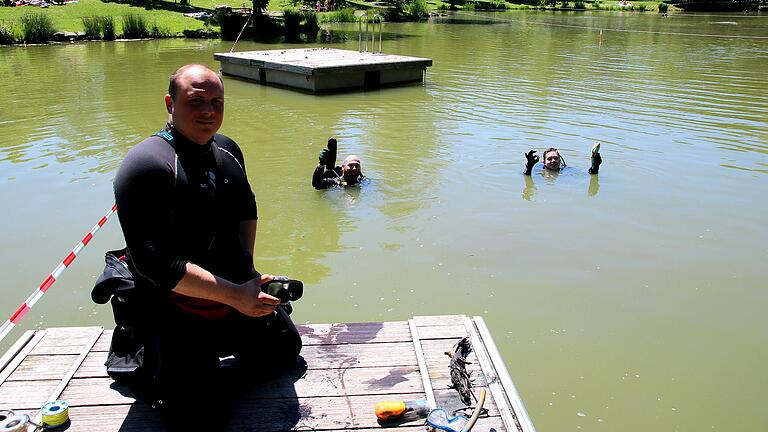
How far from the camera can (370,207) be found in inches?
319

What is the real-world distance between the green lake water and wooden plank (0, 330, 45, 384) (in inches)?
62.4

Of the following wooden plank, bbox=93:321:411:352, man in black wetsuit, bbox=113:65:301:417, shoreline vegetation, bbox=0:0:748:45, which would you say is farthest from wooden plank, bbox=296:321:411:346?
shoreline vegetation, bbox=0:0:748:45

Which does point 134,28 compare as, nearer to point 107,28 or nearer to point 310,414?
point 107,28

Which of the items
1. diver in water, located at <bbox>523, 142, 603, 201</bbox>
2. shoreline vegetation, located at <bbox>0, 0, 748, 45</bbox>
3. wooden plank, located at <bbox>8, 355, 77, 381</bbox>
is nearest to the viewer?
wooden plank, located at <bbox>8, 355, 77, 381</bbox>

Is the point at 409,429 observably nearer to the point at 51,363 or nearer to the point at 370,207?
the point at 51,363

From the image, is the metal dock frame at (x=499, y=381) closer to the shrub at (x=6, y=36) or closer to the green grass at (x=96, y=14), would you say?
the shrub at (x=6, y=36)

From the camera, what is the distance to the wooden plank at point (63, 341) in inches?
144

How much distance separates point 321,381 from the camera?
11.2 ft

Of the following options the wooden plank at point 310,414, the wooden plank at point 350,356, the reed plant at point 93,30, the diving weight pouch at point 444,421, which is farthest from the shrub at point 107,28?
the diving weight pouch at point 444,421

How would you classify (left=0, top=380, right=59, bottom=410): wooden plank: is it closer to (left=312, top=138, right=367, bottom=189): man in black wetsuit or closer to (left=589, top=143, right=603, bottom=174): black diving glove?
(left=312, top=138, right=367, bottom=189): man in black wetsuit

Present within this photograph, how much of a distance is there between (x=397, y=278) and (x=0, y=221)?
476 cm

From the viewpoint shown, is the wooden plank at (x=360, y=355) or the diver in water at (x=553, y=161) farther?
the diver in water at (x=553, y=161)

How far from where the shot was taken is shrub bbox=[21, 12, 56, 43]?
91.2 ft

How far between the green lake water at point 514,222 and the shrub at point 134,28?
14.4m
